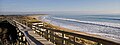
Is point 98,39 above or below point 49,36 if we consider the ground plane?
above

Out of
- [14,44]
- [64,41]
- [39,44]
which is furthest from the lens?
[14,44]

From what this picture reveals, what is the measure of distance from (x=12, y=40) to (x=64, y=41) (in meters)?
12.4

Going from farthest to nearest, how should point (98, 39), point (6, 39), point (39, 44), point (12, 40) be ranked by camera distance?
1. point (6, 39)
2. point (12, 40)
3. point (39, 44)
4. point (98, 39)

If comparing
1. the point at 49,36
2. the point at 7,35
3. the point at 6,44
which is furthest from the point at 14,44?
the point at 49,36

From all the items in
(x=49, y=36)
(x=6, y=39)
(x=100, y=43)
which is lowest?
(x=6, y=39)

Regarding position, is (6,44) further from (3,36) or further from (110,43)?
(110,43)

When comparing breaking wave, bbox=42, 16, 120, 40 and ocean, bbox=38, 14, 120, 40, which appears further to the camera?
ocean, bbox=38, 14, 120, 40

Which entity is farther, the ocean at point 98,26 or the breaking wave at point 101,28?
the ocean at point 98,26

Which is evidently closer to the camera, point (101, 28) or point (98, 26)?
point (101, 28)

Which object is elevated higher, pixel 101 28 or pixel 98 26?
pixel 101 28

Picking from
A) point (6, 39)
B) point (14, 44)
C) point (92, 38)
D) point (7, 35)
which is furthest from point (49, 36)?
point (7, 35)

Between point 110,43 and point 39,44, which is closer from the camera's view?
point 110,43

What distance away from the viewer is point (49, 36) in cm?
938

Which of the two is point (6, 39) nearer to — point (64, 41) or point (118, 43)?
point (64, 41)
